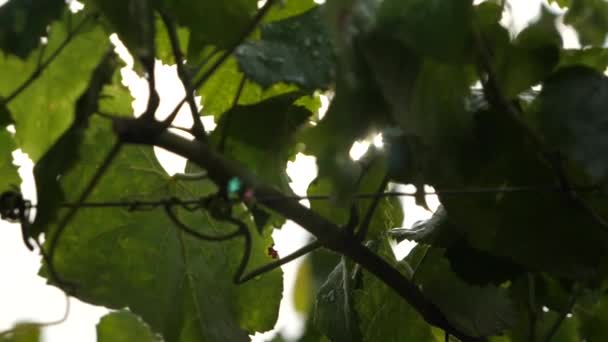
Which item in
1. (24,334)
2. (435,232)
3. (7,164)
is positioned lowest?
(24,334)

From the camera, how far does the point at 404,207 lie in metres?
0.93

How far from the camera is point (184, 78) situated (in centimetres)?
54

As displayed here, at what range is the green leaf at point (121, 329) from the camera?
0.63 metres

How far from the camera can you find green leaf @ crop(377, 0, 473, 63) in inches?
16.6

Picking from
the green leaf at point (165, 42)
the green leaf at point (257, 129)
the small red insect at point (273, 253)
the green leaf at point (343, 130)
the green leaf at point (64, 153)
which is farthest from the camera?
the small red insect at point (273, 253)

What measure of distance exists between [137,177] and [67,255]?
3.2 inches

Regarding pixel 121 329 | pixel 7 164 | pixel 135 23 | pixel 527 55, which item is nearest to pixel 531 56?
pixel 527 55

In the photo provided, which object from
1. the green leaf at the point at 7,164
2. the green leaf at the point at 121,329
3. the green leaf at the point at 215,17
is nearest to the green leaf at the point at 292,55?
the green leaf at the point at 215,17

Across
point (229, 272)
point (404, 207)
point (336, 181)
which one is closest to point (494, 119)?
point (336, 181)

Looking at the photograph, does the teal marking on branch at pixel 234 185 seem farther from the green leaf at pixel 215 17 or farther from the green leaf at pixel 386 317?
the green leaf at pixel 386 317

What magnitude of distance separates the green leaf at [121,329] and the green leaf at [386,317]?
0.71 feet

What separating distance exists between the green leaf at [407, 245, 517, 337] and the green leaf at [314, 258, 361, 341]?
72 mm

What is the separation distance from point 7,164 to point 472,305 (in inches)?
15.9

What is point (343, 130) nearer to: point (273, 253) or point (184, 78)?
point (184, 78)
